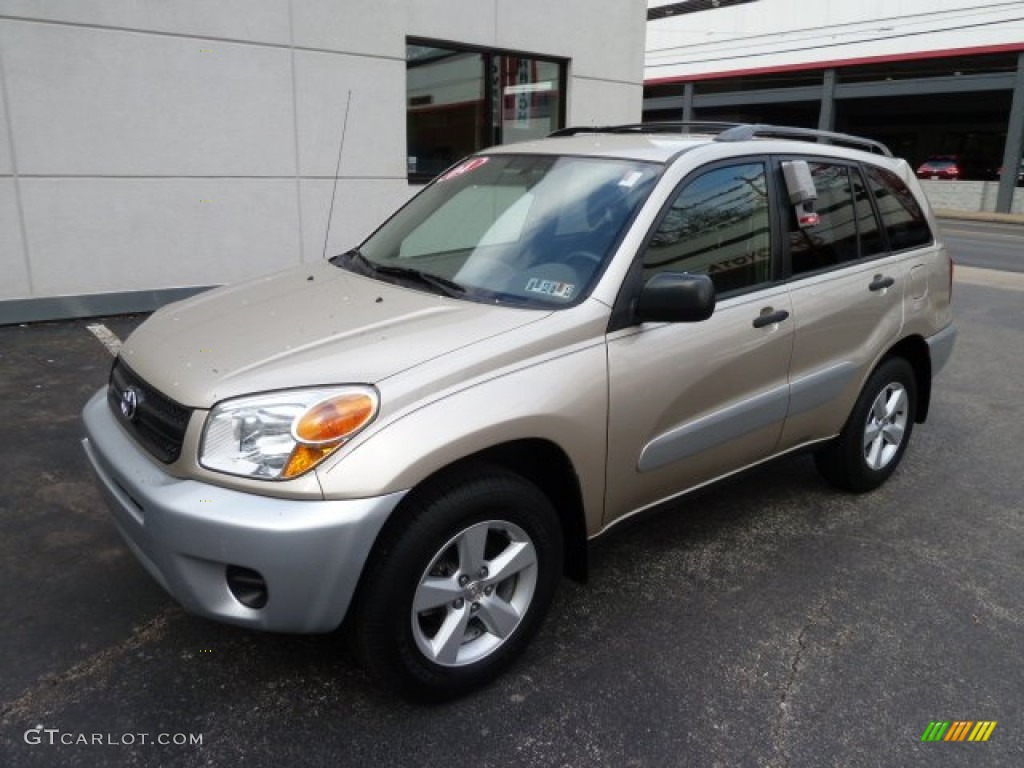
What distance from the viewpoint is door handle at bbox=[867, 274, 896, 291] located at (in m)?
3.92

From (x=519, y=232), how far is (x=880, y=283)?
6.31 feet

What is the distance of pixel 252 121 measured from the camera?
7.66m

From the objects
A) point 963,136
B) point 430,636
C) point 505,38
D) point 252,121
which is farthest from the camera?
point 963,136

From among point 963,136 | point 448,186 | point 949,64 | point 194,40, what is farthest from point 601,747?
point 963,136

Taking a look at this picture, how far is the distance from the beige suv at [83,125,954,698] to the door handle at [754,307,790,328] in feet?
0.03

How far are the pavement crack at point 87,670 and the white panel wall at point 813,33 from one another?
33314 millimetres

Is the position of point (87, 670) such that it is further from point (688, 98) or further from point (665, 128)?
point (688, 98)

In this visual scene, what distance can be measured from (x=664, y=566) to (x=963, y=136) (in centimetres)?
4645

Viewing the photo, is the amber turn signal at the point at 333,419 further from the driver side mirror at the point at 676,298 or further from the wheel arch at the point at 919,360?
the wheel arch at the point at 919,360

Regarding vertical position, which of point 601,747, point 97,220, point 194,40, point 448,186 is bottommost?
point 601,747

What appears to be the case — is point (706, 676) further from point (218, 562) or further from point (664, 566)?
point (218, 562)

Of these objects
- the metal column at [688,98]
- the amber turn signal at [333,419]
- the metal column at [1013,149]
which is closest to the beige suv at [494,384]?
the amber turn signal at [333,419]

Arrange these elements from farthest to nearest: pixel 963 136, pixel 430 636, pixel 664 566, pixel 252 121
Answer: pixel 963 136 → pixel 252 121 → pixel 664 566 → pixel 430 636

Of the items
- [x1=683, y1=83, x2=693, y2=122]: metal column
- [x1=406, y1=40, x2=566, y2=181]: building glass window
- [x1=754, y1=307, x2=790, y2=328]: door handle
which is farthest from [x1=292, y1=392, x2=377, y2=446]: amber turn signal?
[x1=683, y1=83, x2=693, y2=122]: metal column
